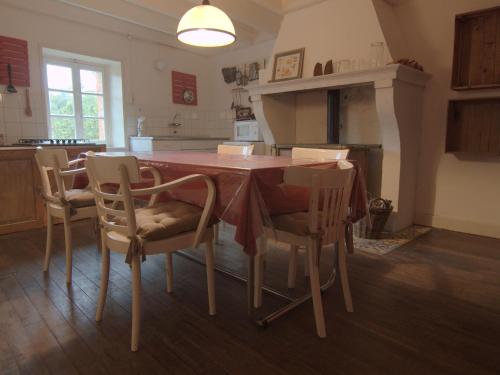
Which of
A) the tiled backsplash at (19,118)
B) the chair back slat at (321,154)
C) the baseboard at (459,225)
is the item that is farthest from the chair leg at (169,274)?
the tiled backsplash at (19,118)

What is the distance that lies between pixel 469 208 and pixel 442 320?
1.95 meters

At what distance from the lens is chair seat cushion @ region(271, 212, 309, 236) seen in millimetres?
1572

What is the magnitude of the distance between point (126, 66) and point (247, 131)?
1901 millimetres

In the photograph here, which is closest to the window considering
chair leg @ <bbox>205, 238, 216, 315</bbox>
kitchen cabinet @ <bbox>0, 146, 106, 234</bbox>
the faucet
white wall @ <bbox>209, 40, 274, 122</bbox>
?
the faucet

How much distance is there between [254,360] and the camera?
1.41m

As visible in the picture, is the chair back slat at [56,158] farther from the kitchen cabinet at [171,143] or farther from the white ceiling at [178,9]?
the kitchen cabinet at [171,143]

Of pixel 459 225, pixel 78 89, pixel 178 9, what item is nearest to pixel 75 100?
pixel 78 89

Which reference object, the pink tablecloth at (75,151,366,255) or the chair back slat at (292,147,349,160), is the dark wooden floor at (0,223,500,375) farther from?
the chair back slat at (292,147,349,160)

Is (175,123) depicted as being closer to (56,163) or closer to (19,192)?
(19,192)

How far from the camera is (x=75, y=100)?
4.49 m

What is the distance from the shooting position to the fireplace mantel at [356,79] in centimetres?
292

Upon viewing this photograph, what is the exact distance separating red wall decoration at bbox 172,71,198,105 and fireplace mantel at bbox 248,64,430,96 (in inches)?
81.6

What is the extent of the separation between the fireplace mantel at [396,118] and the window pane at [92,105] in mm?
2736

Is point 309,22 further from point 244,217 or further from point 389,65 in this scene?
point 244,217
